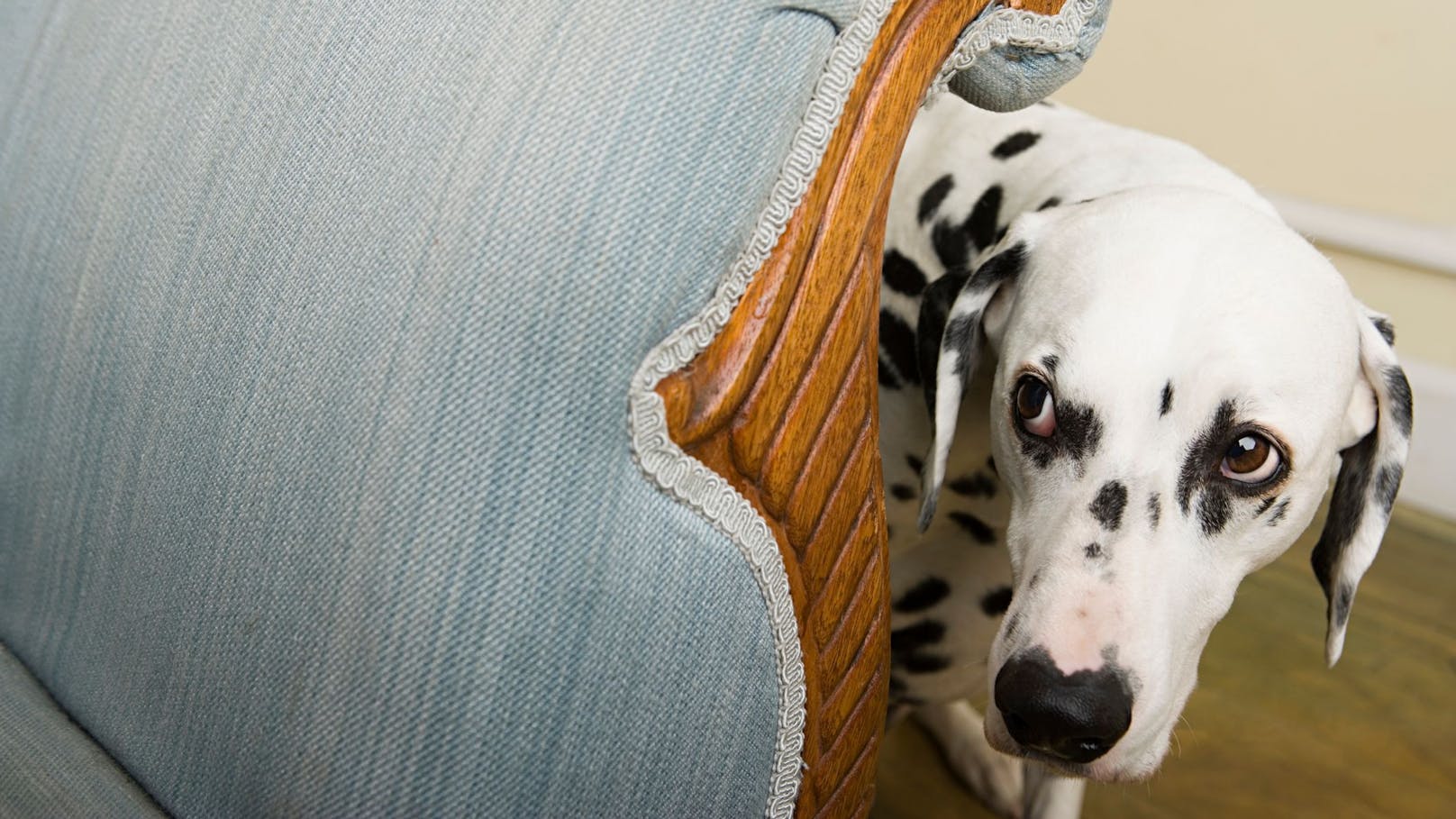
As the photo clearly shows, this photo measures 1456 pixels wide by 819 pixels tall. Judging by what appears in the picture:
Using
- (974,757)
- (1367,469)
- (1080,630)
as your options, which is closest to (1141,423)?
(1080,630)

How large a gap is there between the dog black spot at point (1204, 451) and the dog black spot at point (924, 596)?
1.51 ft

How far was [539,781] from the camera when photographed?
653 mm

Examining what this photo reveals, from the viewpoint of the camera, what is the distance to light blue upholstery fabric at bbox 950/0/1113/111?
79cm

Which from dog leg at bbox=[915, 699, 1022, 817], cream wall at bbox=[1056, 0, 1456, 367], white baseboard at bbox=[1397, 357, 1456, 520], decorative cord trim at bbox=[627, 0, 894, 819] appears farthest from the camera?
white baseboard at bbox=[1397, 357, 1456, 520]

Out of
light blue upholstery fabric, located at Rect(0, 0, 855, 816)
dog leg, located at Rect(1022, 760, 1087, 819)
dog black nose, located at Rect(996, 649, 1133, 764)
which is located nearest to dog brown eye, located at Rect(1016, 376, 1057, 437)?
dog black nose, located at Rect(996, 649, 1133, 764)

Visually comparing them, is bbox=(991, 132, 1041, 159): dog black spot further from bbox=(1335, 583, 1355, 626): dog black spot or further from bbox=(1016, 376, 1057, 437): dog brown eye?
bbox=(1335, 583, 1355, 626): dog black spot

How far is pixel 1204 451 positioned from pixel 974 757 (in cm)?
80

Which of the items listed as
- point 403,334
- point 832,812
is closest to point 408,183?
point 403,334

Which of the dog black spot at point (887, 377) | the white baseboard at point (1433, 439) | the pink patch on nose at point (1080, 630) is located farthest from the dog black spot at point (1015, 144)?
the white baseboard at point (1433, 439)

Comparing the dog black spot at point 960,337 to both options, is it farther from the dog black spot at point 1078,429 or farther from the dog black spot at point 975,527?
the dog black spot at point 975,527

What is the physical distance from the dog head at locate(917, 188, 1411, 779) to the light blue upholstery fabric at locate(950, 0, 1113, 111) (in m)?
0.23

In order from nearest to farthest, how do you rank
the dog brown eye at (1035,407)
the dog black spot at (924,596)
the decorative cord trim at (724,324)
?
1. the decorative cord trim at (724,324)
2. the dog brown eye at (1035,407)
3. the dog black spot at (924,596)

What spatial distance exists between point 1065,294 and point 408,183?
0.60m

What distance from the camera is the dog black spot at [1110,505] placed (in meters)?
0.94
